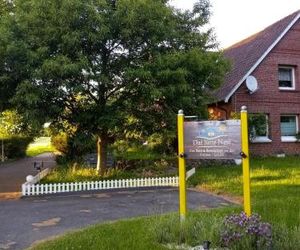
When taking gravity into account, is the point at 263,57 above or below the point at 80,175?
above

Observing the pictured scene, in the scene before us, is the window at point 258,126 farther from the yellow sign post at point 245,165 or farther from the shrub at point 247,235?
the shrub at point 247,235

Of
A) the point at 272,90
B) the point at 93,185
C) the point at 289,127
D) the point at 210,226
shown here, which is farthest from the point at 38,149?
the point at 210,226

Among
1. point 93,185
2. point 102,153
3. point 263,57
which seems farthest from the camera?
point 263,57

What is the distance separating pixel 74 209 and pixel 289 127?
1709 centimetres

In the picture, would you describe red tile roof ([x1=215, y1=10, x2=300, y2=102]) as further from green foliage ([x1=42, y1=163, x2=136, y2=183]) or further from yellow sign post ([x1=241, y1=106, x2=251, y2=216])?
yellow sign post ([x1=241, y1=106, x2=251, y2=216])

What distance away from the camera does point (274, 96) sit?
25.0 meters

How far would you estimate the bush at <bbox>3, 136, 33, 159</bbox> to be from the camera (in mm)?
31408

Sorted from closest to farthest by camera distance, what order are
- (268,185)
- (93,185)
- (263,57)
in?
1. (268,185)
2. (93,185)
3. (263,57)

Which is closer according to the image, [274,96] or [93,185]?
[93,185]

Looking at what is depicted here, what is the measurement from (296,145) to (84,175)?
1323 centimetres

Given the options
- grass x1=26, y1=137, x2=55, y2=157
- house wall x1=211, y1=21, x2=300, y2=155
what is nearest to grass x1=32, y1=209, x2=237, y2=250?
house wall x1=211, y1=21, x2=300, y2=155

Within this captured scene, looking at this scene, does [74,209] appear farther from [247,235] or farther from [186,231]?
[247,235]

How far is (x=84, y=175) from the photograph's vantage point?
1686 cm

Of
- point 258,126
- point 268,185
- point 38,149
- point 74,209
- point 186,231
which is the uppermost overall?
point 258,126
